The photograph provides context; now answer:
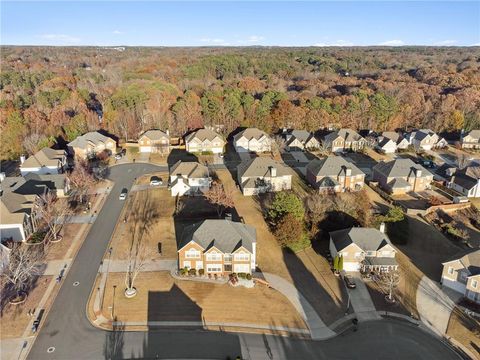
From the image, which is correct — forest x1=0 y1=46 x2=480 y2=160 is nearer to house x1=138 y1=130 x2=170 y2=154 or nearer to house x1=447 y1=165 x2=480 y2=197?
house x1=138 y1=130 x2=170 y2=154

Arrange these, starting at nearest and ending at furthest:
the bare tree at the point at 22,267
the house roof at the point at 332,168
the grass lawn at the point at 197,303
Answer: the grass lawn at the point at 197,303
the bare tree at the point at 22,267
the house roof at the point at 332,168

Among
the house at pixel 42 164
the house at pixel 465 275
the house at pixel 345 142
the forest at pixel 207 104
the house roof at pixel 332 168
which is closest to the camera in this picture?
the house at pixel 465 275

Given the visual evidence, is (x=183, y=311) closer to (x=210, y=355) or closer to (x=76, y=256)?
(x=210, y=355)

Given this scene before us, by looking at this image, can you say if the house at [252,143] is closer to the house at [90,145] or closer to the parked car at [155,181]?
the parked car at [155,181]

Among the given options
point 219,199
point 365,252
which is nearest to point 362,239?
point 365,252

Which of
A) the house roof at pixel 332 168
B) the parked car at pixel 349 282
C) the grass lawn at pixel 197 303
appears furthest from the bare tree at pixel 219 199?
the parked car at pixel 349 282

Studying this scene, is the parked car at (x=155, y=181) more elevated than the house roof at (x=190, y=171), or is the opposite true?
the house roof at (x=190, y=171)

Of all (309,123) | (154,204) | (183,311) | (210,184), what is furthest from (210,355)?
(309,123)
